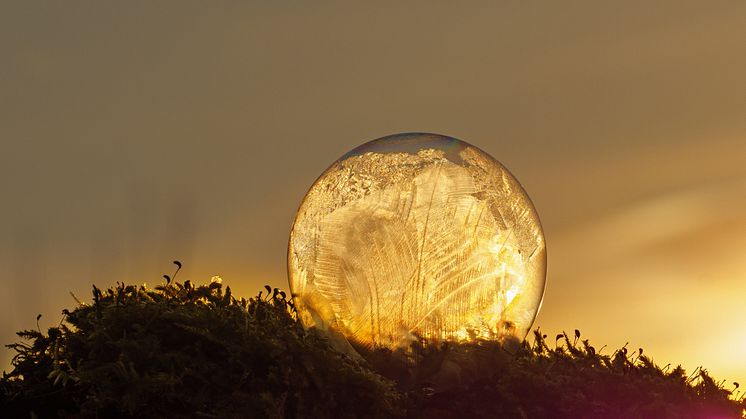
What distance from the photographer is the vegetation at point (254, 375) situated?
9086mm

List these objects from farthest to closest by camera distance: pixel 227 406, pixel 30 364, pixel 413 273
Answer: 1. pixel 30 364
2. pixel 413 273
3. pixel 227 406

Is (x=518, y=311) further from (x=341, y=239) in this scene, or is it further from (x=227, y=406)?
(x=227, y=406)

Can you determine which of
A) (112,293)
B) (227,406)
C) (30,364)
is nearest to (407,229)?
(227,406)

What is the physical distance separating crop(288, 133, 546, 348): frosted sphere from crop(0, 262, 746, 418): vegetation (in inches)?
12.1

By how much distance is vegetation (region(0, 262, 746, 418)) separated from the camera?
29.8 ft

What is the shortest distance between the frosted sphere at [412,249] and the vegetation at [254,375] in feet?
1.01

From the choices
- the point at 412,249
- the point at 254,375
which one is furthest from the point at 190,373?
the point at 412,249

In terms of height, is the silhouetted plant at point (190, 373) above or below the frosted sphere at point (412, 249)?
below

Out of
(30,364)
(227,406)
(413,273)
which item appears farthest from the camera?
(30,364)

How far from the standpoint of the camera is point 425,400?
1007cm

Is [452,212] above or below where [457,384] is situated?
above

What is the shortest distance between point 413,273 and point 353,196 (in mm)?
999

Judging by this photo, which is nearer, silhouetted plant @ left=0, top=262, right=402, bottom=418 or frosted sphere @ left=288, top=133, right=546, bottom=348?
silhouetted plant @ left=0, top=262, right=402, bottom=418

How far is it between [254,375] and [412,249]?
195 centimetres
